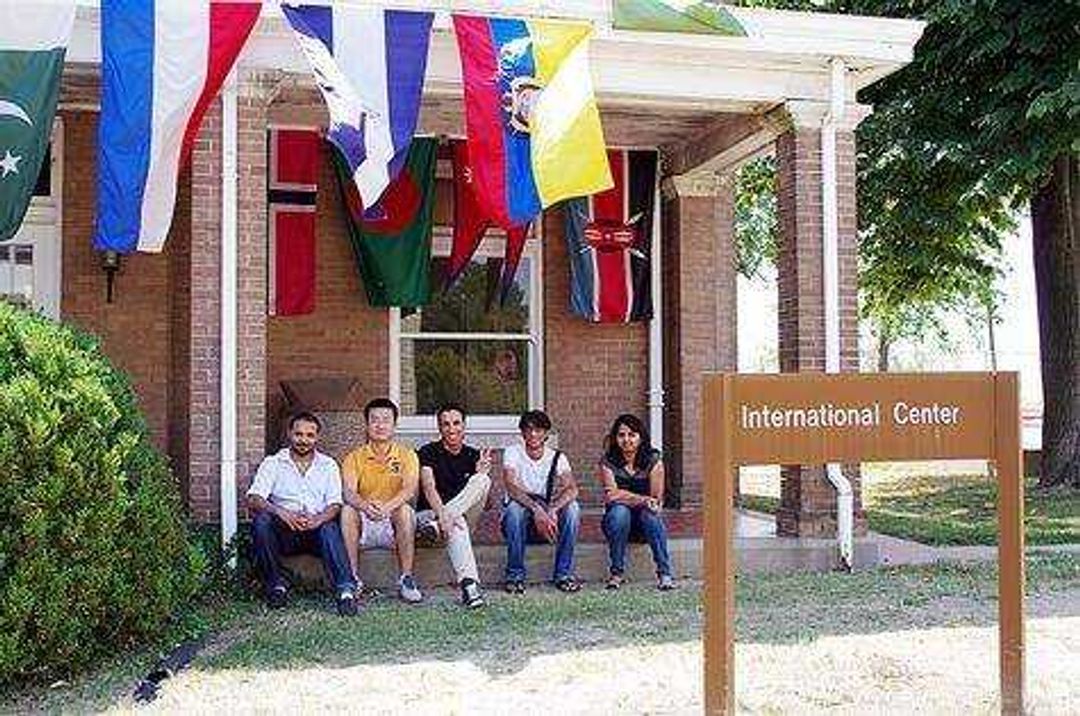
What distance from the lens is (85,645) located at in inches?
256

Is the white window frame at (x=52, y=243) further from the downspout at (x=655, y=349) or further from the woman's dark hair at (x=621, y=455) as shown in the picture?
the downspout at (x=655, y=349)

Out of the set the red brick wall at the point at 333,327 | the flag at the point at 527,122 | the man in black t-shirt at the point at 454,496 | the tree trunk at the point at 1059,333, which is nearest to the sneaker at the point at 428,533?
the man in black t-shirt at the point at 454,496

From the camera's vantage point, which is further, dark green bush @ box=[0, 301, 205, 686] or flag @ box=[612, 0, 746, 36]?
flag @ box=[612, 0, 746, 36]

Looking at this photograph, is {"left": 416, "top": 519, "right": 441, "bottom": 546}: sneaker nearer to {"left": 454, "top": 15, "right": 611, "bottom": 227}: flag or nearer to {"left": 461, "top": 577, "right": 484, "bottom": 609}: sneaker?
{"left": 461, "top": 577, "right": 484, "bottom": 609}: sneaker

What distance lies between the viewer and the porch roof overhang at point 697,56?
9188 mm

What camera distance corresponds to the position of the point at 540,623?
774 centimetres

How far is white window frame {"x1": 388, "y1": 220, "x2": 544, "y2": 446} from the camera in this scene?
40.5 feet

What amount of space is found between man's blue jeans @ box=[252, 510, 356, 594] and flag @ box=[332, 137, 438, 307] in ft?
12.6

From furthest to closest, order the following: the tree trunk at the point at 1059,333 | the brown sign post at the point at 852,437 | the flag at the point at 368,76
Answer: the tree trunk at the point at 1059,333 < the flag at the point at 368,76 < the brown sign post at the point at 852,437

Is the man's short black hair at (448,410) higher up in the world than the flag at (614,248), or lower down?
lower down

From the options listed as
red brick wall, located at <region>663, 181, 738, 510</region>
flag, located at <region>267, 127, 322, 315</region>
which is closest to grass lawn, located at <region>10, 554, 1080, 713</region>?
red brick wall, located at <region>663, 181, 738, 510</region>

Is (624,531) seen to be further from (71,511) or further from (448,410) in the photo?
(71,511)

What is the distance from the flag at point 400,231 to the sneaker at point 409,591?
390 centimetres

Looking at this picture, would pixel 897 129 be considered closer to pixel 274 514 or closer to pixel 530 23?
pixel 530 23
